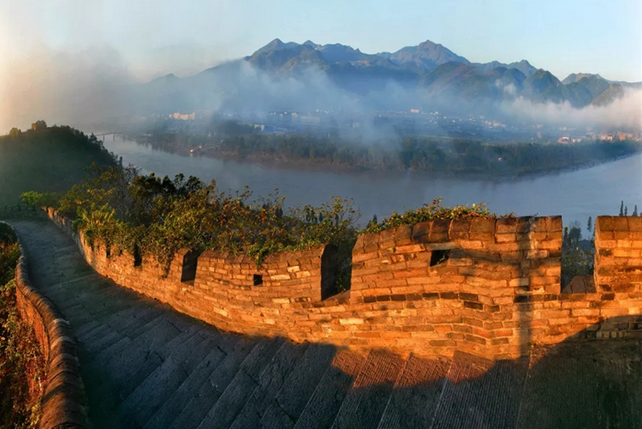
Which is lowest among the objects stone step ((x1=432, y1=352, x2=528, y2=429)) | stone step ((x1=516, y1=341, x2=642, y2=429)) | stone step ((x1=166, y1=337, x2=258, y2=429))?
stone step ((x1=166, y1=337, x2=258, y2=429))

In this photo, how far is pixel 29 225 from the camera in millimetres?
21312

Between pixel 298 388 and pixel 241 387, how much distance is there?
665 mm

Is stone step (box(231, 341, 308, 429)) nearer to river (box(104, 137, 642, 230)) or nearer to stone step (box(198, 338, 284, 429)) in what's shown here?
stone step (box(198, 338, 284, 429))

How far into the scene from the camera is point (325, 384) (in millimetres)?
4039

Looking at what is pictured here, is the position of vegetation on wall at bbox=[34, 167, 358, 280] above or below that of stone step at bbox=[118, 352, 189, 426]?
above

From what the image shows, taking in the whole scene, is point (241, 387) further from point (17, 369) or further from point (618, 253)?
point (17, 369)

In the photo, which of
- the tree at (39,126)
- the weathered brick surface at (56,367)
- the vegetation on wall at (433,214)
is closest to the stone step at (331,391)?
the vegetation on wall at (433,214)

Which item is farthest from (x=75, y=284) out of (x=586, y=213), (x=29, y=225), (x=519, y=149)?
(x=519, y=149)

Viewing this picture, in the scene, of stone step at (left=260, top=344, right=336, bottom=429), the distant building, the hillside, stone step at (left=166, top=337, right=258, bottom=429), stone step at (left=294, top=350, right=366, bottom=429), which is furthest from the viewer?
the distant building

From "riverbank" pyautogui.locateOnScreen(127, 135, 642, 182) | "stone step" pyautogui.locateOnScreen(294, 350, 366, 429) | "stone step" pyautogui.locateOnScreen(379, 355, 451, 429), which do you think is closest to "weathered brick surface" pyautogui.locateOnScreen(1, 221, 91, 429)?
"stone step" pyautogui.locateOnScreen(294, 350, 366, 429)

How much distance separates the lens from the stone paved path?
311 centimetres

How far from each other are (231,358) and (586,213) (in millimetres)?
67981

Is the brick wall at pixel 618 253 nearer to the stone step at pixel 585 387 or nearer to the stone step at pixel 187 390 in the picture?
the stone step at pixel 585 387

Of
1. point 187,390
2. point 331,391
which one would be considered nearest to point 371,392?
point 331,391
